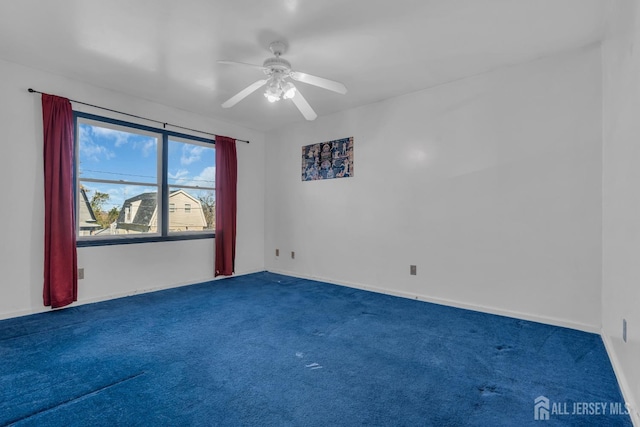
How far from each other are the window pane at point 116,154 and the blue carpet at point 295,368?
1.68 m

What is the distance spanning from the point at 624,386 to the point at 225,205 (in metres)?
4.65

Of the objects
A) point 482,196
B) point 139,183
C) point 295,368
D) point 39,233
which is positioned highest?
point 139,183

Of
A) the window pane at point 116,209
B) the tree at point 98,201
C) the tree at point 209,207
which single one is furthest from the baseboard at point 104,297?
the tree at point 98,201

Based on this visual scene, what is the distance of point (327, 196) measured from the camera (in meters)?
4.75

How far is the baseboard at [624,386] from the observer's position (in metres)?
1.55

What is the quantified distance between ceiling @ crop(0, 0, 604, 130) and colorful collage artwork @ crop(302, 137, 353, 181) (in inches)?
41.8

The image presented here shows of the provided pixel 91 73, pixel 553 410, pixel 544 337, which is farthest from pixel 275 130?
pixel 553 410

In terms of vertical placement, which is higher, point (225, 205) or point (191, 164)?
point (191, 164)

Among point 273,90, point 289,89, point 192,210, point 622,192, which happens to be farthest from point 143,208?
point 622,192

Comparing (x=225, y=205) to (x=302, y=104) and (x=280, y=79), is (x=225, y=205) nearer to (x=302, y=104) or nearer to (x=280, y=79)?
(x=302, y=104)

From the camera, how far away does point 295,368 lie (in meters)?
2.13

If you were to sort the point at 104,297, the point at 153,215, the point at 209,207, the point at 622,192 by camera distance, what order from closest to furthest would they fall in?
the point at 622,192 < the point at 104,297 < the point at 153,215 < the point at 209,207

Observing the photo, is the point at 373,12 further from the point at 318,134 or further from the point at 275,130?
the point at 275,130

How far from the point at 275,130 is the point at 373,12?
3.40 m
